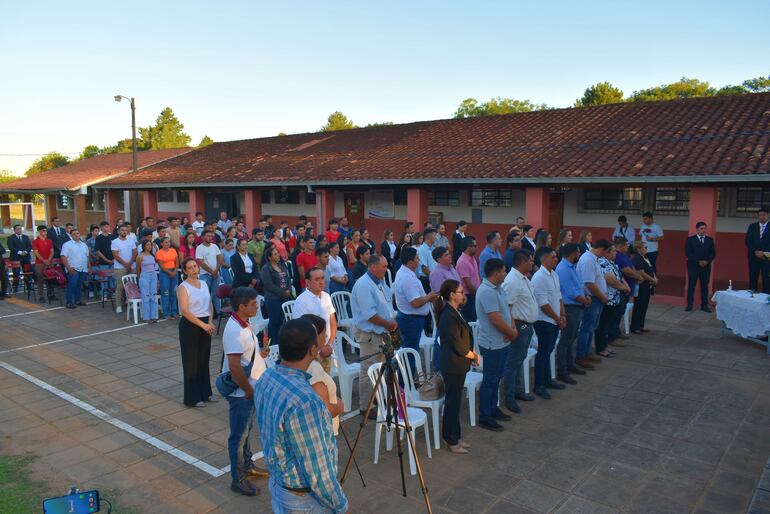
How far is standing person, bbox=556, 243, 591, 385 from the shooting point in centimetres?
680

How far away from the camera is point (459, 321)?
4891 millimetres

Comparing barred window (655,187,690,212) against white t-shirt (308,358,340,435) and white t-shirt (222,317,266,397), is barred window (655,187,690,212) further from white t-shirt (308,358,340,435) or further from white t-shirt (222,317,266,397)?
white t-shirt (308,358,340,435)

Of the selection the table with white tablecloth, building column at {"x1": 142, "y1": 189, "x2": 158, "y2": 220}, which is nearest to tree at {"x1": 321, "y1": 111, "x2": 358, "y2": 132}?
building column at {"x1": 142, "y1": 189, "x2": 158, "y2": 220}

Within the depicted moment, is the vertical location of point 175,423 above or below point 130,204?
below

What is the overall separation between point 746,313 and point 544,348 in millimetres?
4216

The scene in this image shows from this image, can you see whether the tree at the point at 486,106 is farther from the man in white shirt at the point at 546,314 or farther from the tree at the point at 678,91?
the man in white shirt at the point at 546,314

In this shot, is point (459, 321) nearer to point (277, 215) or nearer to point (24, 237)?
point (24, 237)

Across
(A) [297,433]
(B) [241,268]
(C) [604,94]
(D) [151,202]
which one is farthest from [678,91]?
(A) [297,433]

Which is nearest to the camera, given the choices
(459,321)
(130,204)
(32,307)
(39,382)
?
(459,321)

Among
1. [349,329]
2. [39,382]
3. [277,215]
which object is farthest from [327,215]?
[39,382]

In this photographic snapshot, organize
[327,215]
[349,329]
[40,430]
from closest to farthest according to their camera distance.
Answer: [40,430] < [349,329] < [327,215]

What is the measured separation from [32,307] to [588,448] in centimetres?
1221

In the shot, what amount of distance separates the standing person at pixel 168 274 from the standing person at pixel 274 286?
11.6 feet

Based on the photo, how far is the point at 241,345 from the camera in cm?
432
